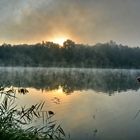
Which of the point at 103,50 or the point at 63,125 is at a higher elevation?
the point at 103,50

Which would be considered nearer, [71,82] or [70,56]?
[71,82]

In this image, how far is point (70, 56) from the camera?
3179 inches

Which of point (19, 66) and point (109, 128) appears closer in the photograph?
point (109, 128)

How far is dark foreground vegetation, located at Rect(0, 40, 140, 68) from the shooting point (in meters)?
74.6

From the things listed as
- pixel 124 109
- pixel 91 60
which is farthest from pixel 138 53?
pixel 124 109

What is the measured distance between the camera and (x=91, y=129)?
11.9 metres

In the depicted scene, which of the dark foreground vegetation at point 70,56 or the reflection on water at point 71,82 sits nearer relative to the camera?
the reflection on water at point 71,82

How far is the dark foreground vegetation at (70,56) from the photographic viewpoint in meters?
74.6

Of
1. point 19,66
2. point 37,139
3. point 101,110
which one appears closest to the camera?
point 37,139

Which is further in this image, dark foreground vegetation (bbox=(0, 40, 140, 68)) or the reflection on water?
dark foreground vegetation (bbox=(0, 40, 140, 68))

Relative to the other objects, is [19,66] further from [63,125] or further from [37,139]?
[37,139]

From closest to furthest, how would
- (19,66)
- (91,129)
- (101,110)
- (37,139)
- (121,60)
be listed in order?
1. (37,139)
2. (91,129)
3. (101,110)
4. (121,60)
5. (19,66)

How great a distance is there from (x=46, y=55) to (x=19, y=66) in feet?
20.2

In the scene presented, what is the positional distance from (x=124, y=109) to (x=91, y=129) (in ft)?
17.0
